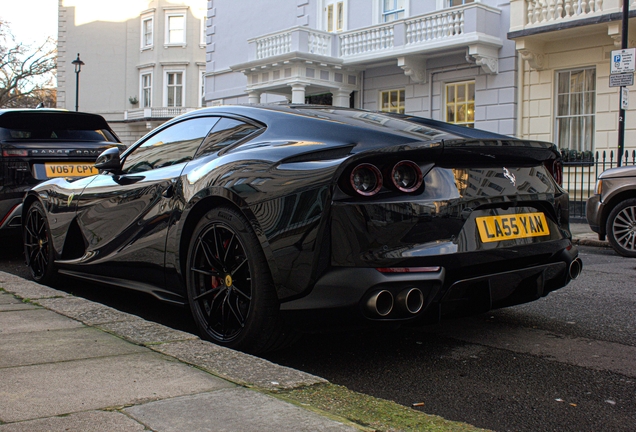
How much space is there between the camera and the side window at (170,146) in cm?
421

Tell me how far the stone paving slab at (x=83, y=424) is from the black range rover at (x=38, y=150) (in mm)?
4966

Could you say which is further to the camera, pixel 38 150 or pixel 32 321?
pixel 38 150

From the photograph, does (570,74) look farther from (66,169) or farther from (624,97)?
(66,169)

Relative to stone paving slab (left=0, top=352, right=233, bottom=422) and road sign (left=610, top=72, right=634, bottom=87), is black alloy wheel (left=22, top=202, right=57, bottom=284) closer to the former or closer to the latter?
stone paving slab (left=0, top=352, right=233, bottom=422)

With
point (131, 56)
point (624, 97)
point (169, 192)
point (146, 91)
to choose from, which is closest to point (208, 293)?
point (169, 192)

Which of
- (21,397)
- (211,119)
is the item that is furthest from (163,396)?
(211,119)

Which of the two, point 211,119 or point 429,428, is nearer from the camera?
point 429,428

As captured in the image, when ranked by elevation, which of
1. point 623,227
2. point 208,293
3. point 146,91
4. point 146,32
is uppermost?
point 146,32

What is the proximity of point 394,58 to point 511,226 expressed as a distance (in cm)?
1656

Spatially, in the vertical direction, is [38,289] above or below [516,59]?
below

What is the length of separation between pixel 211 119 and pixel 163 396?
7.04 feet

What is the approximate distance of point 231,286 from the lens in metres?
3.51

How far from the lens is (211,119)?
423 centimetres

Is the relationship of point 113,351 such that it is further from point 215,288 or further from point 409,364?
point 409,364
